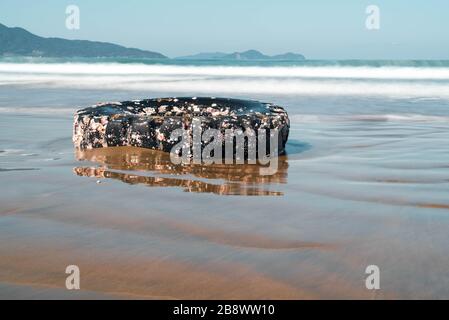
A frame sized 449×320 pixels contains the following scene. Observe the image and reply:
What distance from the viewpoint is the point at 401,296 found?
173 centimetres

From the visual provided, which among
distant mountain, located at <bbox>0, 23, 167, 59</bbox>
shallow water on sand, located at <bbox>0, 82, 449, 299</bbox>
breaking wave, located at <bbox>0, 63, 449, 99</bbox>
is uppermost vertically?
distant mountain, located at <bbox>0, 23, 167, 59</bbox>

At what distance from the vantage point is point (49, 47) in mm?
79312

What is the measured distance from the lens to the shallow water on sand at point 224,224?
72.4 inches

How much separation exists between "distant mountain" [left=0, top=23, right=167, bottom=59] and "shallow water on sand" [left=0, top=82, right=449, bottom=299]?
244ft

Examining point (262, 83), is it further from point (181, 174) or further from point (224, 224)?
point (224, 224)

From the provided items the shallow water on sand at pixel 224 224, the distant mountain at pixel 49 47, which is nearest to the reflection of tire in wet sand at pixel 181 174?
the shallow water on sand at pixel 224 224

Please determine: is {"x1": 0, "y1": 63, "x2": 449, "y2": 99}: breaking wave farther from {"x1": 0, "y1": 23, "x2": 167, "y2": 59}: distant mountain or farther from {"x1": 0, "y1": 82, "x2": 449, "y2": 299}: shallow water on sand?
{"x1": 0, "y1": 23, "x2": 167, "y2": 59}: distant mountain

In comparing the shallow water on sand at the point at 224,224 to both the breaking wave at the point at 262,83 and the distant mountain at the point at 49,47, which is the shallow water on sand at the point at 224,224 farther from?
the distant mountain at the point at 49,47

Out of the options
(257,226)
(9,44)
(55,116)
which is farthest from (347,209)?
(9,44)

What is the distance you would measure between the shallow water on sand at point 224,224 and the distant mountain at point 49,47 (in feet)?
244

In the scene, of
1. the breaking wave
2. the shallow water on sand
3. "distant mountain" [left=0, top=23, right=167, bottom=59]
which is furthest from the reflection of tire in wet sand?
"distant mountain" [left=0, top=23, right=167, bottom=59]

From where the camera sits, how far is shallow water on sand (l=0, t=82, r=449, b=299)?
6.03 ft

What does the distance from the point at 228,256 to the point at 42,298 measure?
0.67 m

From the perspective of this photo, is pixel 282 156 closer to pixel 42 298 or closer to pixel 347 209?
pixel 347 209
